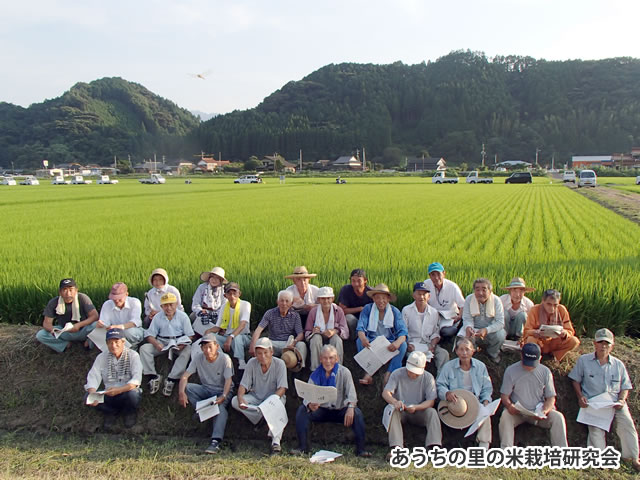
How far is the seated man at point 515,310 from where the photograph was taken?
207 inches

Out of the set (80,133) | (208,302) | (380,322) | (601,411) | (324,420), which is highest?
(80,133)

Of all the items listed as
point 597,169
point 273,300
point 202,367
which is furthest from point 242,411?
point 597,169

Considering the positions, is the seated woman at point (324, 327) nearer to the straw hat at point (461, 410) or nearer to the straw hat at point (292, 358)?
the straw hat at point (292, 358)

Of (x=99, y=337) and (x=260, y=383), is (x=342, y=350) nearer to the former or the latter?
(x=260, y=383)

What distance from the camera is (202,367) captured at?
16.0ft

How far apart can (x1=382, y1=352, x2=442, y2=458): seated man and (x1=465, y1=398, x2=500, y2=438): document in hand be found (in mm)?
292

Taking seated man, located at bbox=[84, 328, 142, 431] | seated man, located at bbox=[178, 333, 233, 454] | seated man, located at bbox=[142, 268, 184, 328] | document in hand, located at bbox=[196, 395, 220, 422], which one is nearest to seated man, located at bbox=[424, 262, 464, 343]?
seated man, located at bbox=[178, 333, 233, 454]

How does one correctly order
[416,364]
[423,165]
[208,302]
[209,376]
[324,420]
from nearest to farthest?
[416,364]
[324,420]
[209,376]
[208,302]
[423,165]

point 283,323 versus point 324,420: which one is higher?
point 283,323

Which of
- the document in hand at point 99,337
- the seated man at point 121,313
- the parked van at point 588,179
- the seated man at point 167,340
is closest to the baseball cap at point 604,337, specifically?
the seated man at point 167,340

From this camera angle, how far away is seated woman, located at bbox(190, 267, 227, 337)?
557 centimetres

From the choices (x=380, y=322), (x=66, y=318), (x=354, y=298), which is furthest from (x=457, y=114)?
(x=66, y=318)

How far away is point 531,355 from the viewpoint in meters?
4.37

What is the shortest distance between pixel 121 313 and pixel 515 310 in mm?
4432
